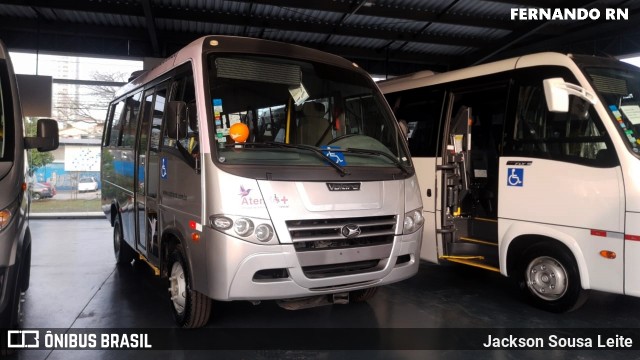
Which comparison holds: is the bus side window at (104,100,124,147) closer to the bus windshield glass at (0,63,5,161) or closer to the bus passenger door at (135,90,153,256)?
the bus passenger door at (135,90,153,256)

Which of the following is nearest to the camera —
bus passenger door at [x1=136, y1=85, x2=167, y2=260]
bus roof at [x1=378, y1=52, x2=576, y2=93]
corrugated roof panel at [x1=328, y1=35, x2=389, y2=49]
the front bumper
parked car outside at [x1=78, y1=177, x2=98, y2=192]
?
the front bumper

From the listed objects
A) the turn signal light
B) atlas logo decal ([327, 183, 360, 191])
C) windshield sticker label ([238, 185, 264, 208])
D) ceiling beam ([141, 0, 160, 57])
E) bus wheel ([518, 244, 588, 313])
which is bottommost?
bus wheel ([518, 244, 588, 313])

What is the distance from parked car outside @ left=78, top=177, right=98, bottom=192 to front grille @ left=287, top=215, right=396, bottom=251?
10834 mm

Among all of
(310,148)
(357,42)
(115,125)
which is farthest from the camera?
(357,42)

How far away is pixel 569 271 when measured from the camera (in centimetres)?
461

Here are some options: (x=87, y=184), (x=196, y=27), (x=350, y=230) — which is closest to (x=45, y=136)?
(x=350, y=230)

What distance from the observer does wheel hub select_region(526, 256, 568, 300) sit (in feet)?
15.5

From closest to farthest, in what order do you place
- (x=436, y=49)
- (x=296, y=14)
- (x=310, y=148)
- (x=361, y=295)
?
(x=310, y=148) → (x=361, y=295) → (x=296, y=14) → (x=436, y=49)

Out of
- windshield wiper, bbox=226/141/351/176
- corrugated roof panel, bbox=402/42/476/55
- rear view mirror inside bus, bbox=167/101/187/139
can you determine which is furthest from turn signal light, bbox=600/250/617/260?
corrugated roof panel, bbox=402/42/476/55

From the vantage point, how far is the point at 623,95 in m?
4.68

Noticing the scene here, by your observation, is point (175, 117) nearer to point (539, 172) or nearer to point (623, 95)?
point (539, 172)

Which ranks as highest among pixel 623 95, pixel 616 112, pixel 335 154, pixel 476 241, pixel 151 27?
pixel 151 27

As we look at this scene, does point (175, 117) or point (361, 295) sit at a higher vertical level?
point (175, 117)

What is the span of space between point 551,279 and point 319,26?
7607mm
